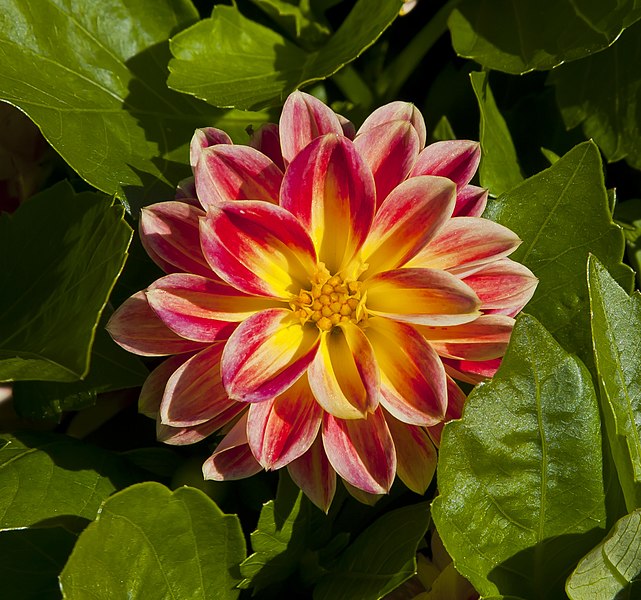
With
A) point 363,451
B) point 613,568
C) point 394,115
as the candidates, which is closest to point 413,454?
point 363,451

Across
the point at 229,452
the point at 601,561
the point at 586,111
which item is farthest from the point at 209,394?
the point at 586,111

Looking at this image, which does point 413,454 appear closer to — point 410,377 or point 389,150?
point 410,377

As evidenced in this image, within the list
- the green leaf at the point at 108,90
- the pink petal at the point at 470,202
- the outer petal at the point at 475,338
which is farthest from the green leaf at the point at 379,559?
the green leaf at the point at 108,90

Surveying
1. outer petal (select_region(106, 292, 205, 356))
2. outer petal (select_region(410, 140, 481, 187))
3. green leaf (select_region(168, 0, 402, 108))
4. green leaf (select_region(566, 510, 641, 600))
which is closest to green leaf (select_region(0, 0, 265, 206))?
green leaf (select_region(168, 0, 402, 108))

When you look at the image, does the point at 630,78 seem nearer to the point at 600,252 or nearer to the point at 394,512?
the point at 600,252

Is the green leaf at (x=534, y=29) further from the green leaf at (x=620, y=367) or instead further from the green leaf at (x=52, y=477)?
the green leaf at (x=52, y=477)

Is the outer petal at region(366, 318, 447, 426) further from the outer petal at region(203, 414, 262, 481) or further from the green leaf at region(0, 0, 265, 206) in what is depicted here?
the green leaf at region(0, 0, 265, 206)
